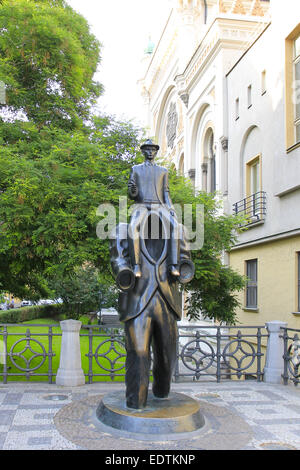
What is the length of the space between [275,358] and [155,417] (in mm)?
4677

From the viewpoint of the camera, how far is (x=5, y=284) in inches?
480

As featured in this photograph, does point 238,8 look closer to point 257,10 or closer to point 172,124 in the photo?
point 257,10

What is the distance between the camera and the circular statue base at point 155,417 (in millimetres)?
5090

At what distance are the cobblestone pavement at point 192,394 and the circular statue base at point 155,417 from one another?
215mm

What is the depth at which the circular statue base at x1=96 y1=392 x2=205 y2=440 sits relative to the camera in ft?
16.7

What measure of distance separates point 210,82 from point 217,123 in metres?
2.76

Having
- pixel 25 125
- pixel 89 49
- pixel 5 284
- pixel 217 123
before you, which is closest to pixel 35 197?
pixel 25 125

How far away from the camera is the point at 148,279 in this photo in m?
5.63

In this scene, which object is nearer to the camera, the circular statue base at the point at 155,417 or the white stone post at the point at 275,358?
the circular statue base at the point at 155,417

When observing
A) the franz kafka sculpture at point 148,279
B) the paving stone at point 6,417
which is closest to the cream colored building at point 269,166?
the franz kafka sculpture at point 148,279

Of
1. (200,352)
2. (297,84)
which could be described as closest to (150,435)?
(200,352)

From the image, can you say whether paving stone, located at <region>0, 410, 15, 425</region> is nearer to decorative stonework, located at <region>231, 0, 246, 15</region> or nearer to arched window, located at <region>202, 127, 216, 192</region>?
arched window, located at <region>202, 127, 216, 192</region>

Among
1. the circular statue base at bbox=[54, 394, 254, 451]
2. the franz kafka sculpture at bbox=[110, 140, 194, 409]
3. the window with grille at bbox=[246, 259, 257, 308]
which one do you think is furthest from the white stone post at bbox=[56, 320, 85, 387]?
the window with grille at bbox=[246, 259, 257, 308]

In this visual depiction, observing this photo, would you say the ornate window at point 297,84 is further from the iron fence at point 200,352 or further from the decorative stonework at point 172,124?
the decorative stonework at point 172,124
